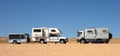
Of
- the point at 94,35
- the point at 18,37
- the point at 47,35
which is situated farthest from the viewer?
the point at 18,37

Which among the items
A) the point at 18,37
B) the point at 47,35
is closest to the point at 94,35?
the point at 47,35

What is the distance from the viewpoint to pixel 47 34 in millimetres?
47812

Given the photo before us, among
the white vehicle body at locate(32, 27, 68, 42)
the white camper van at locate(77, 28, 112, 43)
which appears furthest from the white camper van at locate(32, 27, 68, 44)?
the white camper van at locate(77, 28, 112, 43)

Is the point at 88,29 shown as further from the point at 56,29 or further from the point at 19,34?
the point at 19,34

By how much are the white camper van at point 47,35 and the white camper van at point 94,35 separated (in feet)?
8.30

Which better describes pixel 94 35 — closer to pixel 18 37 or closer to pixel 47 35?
pixel 47 35


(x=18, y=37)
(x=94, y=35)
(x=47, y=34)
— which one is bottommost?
(x=18, y=37)

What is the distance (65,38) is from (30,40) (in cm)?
870

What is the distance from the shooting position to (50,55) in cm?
2562

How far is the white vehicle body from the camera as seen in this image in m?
47.2

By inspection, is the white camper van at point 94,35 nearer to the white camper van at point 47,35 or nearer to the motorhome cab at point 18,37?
the white camper van at point 47,35

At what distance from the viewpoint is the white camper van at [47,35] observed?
47.0 meters

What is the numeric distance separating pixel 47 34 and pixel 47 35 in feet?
0.57

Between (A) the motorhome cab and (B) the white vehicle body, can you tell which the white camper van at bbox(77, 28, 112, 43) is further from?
(A) the motorhome cab
